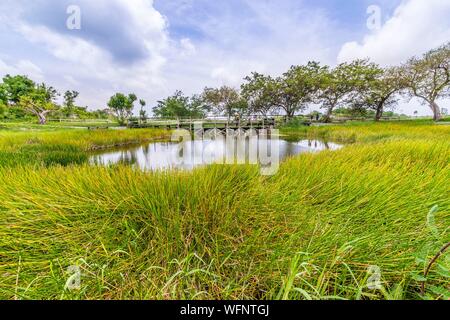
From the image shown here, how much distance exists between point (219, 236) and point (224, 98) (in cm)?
2921

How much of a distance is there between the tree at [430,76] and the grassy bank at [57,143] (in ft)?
82.5

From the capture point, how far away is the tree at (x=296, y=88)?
22.9 metres

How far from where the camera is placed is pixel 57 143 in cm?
778

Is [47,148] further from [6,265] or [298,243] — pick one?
[298,243]

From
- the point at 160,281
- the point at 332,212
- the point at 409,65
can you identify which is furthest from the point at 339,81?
the point at 160,281

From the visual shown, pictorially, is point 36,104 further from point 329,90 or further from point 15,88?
point 329,90

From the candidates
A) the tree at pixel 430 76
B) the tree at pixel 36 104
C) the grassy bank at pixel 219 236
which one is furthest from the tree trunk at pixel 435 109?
the tree at pixel 36 104

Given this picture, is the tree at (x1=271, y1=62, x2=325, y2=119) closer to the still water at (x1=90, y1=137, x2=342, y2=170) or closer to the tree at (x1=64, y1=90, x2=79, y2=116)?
the still water at (x1=90, y1=137, x2=342, y2=170)

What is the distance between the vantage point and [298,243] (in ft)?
4.92

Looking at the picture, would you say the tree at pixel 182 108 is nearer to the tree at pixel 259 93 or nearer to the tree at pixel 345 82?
the tree at pixel 259 93

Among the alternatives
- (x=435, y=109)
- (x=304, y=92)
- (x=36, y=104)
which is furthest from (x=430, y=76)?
(x=36, y=104)

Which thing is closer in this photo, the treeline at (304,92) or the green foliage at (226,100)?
the treeline at (304,92)
